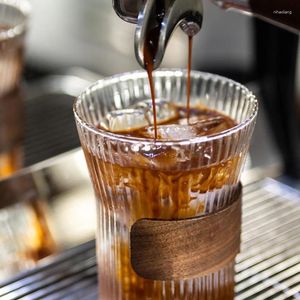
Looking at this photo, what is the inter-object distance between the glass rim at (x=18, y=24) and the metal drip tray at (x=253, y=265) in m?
0.29

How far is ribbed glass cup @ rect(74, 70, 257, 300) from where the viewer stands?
584 millimetres

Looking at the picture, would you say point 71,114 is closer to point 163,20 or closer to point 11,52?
point 11,52

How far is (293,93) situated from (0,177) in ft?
1.33

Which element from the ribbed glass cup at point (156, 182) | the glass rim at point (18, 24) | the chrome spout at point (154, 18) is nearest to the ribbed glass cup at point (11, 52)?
the glass rim at point (18, 24)

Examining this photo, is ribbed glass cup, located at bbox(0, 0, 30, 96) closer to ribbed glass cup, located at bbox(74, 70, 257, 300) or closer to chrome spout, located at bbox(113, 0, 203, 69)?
ribbed glass cup, located at bbox(74, 70, 257, 300)

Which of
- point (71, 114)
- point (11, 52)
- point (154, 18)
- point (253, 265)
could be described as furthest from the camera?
point (71, 114)

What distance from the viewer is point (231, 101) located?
689mm

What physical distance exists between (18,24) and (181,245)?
0.49 m

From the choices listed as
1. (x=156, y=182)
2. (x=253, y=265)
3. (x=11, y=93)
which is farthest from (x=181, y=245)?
(x=11, y=93)

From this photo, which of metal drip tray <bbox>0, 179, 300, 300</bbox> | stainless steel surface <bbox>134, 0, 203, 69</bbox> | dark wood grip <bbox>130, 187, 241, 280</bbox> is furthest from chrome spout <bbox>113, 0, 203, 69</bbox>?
metal drip tray <bbox>0, 179, 300, 300</bbox>

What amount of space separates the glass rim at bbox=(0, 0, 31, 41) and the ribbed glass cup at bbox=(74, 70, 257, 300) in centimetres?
26

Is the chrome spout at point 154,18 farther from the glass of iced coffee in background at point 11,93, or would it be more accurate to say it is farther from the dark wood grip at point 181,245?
the glass of iced coffee in background at point 11,93

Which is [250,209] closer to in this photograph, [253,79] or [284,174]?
[284,174]

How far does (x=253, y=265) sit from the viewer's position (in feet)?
2.42
